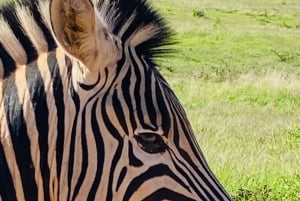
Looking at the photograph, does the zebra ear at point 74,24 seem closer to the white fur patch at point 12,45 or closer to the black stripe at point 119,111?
the black stripe at point 119,111

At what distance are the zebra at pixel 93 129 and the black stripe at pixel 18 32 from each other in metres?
0.09

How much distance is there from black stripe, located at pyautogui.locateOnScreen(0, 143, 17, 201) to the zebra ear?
15.6 inches

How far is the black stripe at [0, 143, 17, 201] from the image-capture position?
7.65ft

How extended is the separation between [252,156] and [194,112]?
4.88 meters

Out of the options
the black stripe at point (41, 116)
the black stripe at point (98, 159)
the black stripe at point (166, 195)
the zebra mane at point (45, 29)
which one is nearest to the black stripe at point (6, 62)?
the zebra mane at point (45, 29)

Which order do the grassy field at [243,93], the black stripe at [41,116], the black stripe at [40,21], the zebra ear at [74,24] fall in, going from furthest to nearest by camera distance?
1. the grassy field at [243,93]
2. the black stripe at [40,21]
3. the black stripe at [41,116]
4. the zebra ear at [74,24]

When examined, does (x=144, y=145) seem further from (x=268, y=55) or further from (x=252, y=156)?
(x=268, y=55)

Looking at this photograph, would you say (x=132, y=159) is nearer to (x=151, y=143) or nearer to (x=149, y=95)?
(x=151, y=143)

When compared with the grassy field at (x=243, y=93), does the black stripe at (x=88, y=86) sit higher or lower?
higher

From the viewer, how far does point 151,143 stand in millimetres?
2270

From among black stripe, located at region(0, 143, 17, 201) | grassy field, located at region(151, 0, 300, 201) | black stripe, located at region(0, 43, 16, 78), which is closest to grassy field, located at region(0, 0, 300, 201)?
grassy field, located at region(151, 0, 300, 201)

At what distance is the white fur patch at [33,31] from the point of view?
244cm

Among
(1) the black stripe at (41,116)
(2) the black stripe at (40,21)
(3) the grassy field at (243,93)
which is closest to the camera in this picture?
(1) the black stripe at (41,116)

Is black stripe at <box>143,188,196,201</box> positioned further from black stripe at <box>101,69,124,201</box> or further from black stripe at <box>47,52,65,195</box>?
black stripe at <box>47,52,65,195</box>
